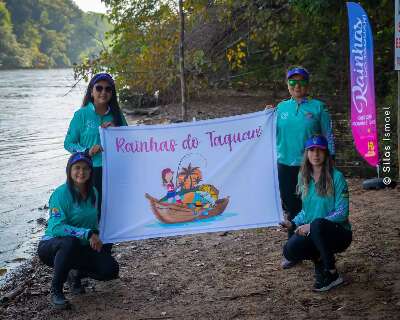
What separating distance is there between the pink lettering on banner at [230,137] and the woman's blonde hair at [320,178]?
687 millimetres

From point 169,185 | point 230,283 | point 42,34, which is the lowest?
point 230,283

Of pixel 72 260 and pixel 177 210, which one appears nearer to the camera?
pixel 72 260

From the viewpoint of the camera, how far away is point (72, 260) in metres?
5.27

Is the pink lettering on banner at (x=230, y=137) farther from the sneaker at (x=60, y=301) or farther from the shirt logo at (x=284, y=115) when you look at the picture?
the sneaker at (x=60, y=301)

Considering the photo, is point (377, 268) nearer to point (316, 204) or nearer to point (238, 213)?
point (316, 204)

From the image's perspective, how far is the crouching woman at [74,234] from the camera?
5.25 metres

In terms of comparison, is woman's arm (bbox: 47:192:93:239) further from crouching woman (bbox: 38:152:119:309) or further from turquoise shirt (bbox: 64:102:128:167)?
turquoise shirt (bbox: 64:102:128:167)

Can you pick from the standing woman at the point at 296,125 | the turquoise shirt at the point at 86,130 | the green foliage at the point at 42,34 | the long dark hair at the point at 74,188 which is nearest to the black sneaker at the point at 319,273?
the standing woman at the point at 296,125

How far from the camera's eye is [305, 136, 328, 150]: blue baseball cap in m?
5.08

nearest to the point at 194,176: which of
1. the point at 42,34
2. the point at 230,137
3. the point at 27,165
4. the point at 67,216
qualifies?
the point at 230,137

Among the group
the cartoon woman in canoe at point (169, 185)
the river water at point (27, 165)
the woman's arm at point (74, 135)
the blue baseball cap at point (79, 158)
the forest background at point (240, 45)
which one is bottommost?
the river water at point (27, 165)

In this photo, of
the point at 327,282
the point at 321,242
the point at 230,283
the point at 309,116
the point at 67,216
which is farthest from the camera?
the point at 230,283

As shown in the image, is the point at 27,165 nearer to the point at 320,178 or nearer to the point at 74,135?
the point at 74,135

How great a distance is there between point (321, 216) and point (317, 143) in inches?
23.8
